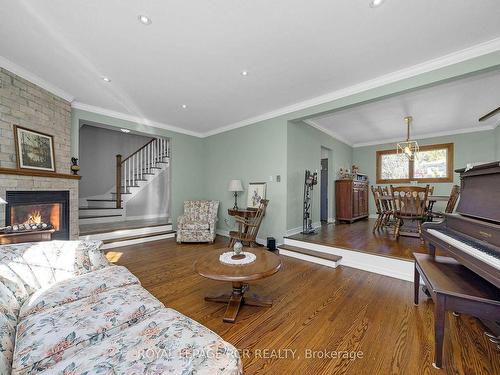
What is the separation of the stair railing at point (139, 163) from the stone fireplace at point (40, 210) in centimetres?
232

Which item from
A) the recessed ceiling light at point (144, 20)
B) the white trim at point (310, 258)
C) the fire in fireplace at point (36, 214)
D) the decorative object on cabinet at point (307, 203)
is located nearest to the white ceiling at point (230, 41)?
the recessed ceiling light at point (144, 20)

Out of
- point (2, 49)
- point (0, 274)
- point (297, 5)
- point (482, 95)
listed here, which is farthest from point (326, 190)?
point (2, 49)

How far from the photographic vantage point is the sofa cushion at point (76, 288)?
1.31 m

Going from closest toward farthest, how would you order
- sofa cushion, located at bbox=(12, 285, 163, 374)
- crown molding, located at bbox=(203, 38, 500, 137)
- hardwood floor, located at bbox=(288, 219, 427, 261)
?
sofa cushion, located at bbox=(12, 285, 163, 374), crown molding, located at bbox=(203, 38, 500, 137), hardwood floor, located at bbox=(288, 219, 427, 261)

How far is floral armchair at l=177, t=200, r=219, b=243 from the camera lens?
4.39 meters

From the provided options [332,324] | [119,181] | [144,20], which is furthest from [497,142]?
[119,181]

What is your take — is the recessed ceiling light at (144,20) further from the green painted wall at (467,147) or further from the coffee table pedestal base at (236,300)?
the green painted wall at (467,147)

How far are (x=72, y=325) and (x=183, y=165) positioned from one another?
4.41m

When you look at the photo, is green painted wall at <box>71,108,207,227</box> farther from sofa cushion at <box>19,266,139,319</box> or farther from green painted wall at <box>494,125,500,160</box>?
green painted wall at <box>494,125,500,160</box>

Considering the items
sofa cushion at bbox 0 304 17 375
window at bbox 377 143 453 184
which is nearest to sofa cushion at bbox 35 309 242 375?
sofa cushion at bbox 0 304 17 375

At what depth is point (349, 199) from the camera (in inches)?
215

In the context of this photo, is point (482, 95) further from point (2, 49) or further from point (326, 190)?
point (2, 49)

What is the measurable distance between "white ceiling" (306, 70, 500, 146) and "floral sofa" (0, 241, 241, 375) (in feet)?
12.1

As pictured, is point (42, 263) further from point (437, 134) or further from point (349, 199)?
point (437, 134)
